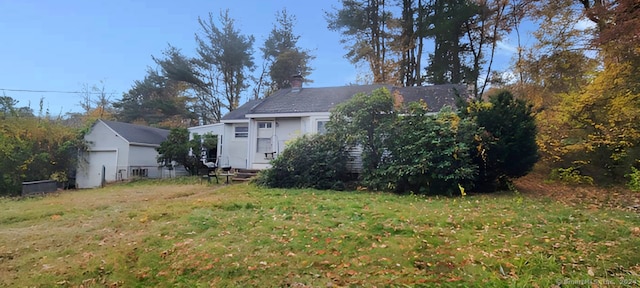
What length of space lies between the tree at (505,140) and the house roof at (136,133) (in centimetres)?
1833

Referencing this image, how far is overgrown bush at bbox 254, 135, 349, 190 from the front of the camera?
11.4 meters

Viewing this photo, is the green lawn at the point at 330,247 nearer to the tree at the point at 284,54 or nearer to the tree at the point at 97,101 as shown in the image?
the tree at the point at 284,54

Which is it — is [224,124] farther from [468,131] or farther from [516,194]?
[516,194]

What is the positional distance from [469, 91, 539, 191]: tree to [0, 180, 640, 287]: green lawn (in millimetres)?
2045

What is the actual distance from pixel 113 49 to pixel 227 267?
70.3ft

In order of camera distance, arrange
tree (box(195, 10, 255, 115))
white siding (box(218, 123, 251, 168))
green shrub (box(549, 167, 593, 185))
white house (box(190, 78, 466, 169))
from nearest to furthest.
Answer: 1. green shrub (box(549, 167, 593, 185))
2. white house (box(190, 78, 466, 169))
3. white siding (box(218, 123, 251, 168))
4. tree (box(195, 10, 255, 115))

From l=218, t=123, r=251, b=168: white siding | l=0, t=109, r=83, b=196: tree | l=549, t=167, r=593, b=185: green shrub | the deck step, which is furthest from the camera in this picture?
l=218, t=123, r=251, b=168: white siding

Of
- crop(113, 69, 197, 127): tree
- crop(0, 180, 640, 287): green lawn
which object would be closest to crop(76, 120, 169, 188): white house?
crop(113, 69, 197, 127): tree

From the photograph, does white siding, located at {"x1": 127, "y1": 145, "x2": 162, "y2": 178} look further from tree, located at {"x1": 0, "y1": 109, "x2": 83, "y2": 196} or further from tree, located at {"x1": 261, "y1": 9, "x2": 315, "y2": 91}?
tree, located at {"x1": 261, "y1": 9, "x2": 315, "y2": 91}

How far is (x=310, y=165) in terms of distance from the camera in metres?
11.7

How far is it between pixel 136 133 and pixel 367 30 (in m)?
17.4

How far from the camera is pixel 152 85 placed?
31.6m

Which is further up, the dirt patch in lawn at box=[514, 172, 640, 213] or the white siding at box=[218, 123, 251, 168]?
the white siding at box=[218, 123, 251, 168]

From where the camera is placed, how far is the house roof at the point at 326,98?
14898 mm
